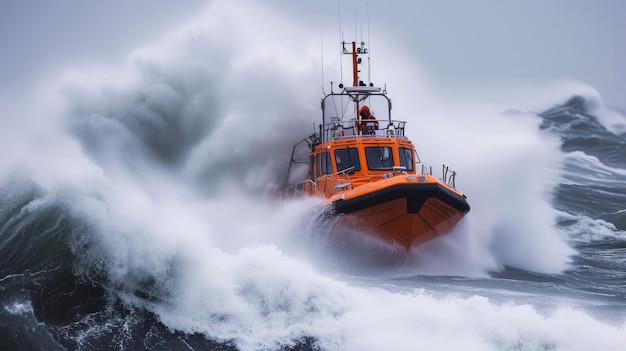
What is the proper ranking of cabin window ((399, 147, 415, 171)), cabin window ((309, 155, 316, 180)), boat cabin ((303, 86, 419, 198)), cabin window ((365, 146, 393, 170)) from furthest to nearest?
1. cabin window ((309, 155, 316, 180))
2. cabin window ((399, 147, 415, 171))
3. cabin window ((365, 146, 393, 170))
4. boat cabin ((303, 86, 419, 198))

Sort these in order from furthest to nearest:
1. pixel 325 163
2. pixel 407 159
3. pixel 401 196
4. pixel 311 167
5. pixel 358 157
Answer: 1. pixel 311 167
2. pixel 325 163
3. pixel 407 159
4. pixel 358 157
5. pixel 401 196

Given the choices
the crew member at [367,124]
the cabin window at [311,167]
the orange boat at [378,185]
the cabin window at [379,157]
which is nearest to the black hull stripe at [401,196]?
the orange boat at [378,185]

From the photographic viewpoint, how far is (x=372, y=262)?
586 inches

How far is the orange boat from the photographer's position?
14.2m

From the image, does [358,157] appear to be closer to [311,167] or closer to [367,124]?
[367,124]

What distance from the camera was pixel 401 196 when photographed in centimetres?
1411

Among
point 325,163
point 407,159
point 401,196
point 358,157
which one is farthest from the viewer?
point 325,163

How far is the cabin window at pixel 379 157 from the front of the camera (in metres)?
16.1

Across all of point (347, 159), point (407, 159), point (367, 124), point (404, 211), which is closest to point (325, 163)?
point (347, 159)

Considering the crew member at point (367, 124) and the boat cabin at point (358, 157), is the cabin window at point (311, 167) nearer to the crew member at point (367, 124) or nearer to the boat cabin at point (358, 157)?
the boat cabin at point (358, 157)

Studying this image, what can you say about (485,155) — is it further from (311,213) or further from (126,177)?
(126,177)

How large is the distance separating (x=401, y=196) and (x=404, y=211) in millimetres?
367

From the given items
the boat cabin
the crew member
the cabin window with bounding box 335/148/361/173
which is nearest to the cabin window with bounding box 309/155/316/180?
the boat cabin

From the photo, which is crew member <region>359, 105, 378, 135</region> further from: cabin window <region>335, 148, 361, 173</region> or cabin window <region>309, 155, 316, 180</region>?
cabin window <region>309, 155, 316, 180</region>
